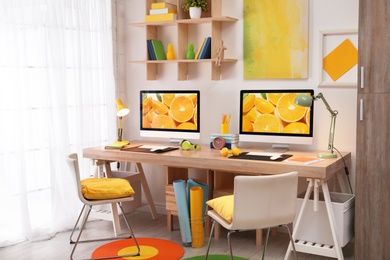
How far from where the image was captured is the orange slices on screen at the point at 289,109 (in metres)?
3.89

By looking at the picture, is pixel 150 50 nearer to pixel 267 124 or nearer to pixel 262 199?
pixel 267 124

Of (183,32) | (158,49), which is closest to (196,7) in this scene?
(183,32)

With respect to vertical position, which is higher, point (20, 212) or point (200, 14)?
point (200, 14)

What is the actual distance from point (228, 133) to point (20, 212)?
1.74m

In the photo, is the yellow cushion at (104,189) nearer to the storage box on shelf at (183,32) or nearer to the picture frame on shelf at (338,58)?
the storage box on shelf at (183,32)

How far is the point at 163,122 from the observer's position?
4.48m

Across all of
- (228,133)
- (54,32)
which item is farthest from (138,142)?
→ (54,32)

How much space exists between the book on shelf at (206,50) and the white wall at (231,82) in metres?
0.17

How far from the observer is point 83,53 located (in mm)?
4469

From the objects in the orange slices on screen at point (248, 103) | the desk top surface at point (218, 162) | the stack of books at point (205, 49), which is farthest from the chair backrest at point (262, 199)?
the stack of books at point (205, 49)

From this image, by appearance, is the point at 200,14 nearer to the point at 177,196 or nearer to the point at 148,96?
the point at 148,96

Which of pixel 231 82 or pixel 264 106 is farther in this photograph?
pixel 231 82

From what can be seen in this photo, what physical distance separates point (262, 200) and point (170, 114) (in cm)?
176

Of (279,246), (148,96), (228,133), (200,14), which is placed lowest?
(279,246)
